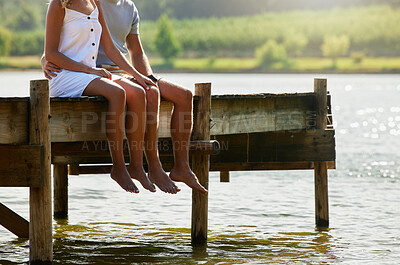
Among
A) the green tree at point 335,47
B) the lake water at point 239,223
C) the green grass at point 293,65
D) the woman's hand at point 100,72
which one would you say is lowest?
the lake water at point 239,223

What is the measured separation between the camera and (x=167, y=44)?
13662cm

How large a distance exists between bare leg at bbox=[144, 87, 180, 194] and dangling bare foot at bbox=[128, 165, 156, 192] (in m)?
0.16

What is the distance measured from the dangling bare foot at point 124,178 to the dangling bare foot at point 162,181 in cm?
29

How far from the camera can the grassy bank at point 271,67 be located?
114m

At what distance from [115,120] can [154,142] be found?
0.44 m

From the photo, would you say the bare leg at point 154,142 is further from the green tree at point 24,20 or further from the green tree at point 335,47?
the green tree at point 24,20

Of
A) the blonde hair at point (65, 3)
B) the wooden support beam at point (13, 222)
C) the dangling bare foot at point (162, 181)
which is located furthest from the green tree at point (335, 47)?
the blonde hair at point (65, 3)

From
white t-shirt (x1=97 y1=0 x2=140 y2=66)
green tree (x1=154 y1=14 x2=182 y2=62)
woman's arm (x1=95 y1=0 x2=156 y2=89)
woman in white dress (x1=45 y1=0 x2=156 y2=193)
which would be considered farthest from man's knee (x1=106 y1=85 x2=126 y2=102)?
green tree (x1=154 y1=14 x2=182 y2=62)

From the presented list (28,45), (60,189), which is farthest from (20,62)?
(60,189)

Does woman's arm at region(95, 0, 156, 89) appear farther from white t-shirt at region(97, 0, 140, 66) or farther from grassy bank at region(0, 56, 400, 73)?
grassy bank at region(0, 56, 400, 73)

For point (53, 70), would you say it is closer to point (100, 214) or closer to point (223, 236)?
point (223, 236)

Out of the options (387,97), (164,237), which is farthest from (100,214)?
(387,97)

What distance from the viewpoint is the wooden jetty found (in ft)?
22.4

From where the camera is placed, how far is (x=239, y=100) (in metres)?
8.70
